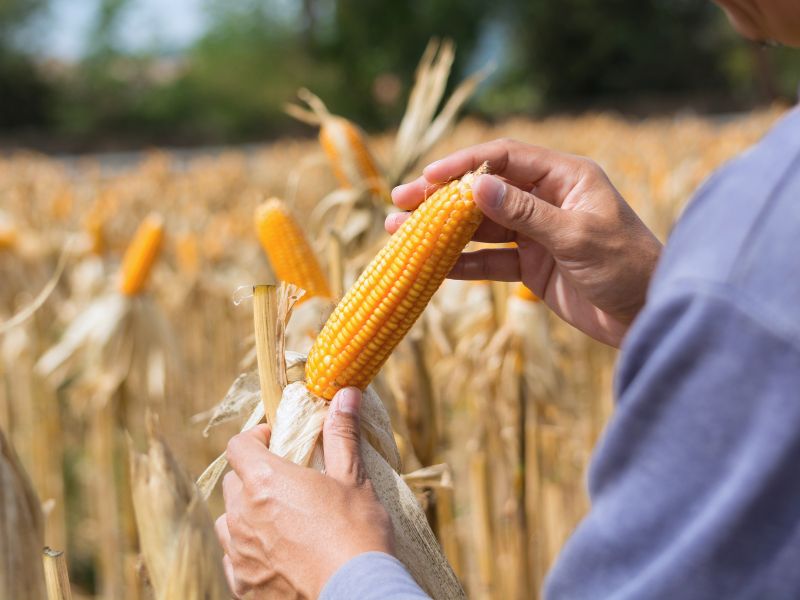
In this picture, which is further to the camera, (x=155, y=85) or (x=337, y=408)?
(x=155, y=85)

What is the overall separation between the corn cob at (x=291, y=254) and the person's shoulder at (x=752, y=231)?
146 centimetres

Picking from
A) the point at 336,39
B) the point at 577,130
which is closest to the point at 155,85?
the point at 336,39

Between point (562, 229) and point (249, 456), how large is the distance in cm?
62

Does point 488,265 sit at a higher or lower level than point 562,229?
lower

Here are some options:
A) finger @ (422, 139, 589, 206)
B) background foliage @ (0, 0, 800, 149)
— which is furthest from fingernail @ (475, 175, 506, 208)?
background foliage @ (0, 0, 800, 149)

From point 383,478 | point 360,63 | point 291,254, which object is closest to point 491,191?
point 383,478

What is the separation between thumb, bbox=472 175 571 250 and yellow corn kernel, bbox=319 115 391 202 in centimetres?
156

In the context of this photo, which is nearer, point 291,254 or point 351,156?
point 291,254

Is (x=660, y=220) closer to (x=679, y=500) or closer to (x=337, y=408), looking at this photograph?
(x=337, y=408)

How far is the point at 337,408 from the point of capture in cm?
145

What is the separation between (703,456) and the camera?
876 mm

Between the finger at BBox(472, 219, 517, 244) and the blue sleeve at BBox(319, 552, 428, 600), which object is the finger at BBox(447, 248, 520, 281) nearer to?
the finger at BBox(472, 219, 517, 244)

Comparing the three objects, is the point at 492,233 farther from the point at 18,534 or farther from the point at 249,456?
the point at 18,534

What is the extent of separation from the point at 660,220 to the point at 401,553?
3552mm
